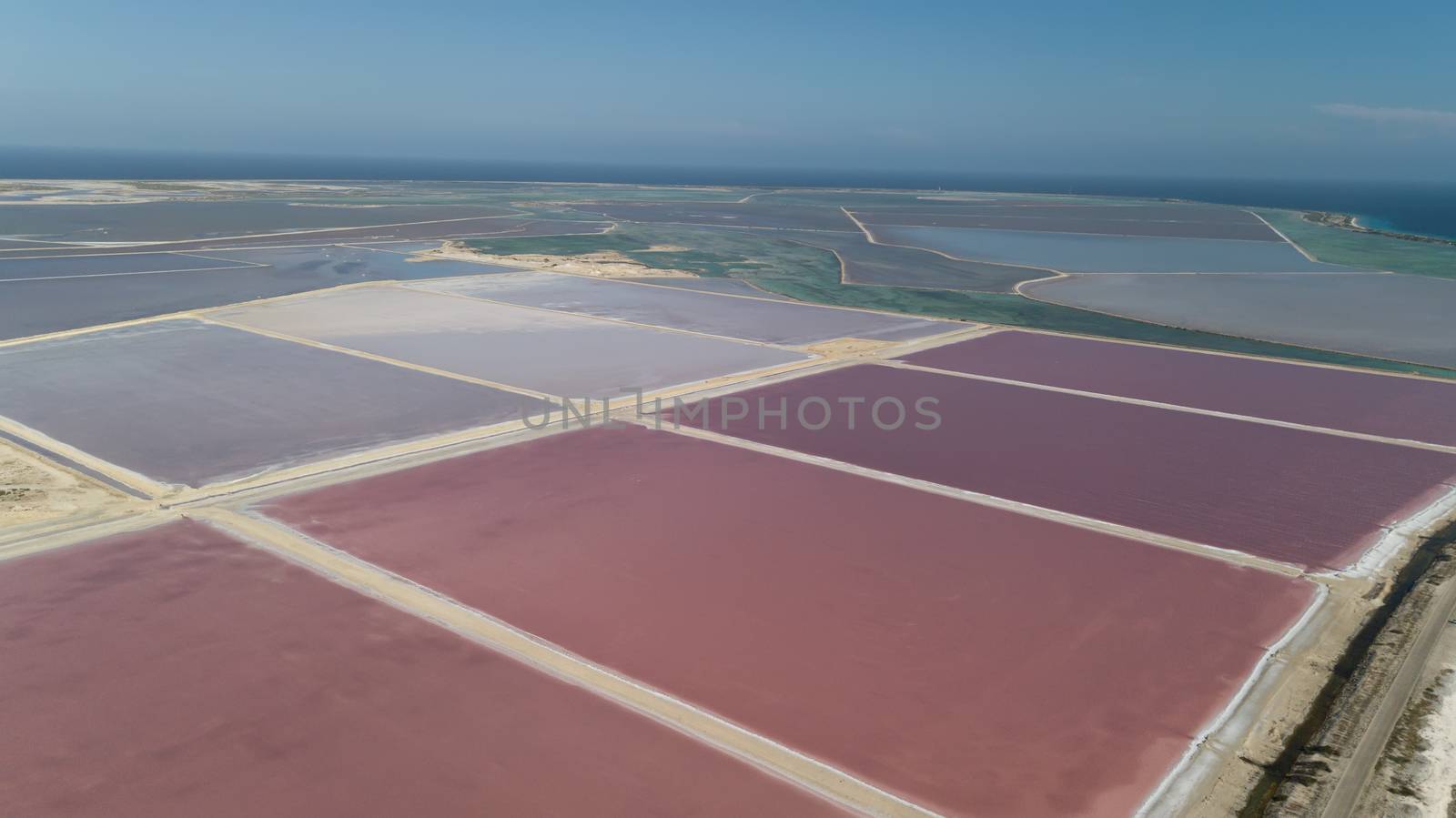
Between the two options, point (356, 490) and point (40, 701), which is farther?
point (356, 490)

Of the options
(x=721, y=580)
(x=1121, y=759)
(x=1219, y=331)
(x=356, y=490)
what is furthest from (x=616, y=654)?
(x=1219, y=331)

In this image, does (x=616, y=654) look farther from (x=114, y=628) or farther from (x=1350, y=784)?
→ (x=1350, y=784)

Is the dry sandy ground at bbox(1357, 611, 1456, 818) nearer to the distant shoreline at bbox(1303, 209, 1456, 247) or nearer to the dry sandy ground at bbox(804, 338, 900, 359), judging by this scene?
the dry sandy ground at bbox(804, 338, 900, 359)

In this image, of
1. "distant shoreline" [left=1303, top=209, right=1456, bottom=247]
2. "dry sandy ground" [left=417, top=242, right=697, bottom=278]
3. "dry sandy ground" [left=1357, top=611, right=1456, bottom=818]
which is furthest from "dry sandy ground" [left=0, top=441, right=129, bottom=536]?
"distant shoreline" [left=1303, top=209, right=1456, bottom=247]

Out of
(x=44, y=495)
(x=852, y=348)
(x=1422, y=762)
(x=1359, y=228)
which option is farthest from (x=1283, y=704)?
(x=1359, y=228)

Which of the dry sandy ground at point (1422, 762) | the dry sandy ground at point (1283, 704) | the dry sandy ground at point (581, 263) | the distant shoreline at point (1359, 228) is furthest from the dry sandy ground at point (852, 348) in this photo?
the distant shoreline at point (1359, 228)

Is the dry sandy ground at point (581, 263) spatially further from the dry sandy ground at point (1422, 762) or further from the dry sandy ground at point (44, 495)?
the dry sandy ground at point (1422, 762)
